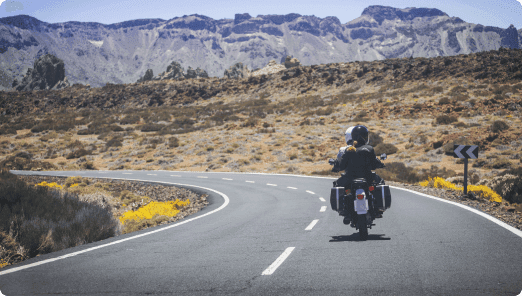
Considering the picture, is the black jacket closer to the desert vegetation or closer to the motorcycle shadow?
the motorcycle shadow

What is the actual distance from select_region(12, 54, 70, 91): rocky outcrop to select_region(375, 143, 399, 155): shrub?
11212 cm

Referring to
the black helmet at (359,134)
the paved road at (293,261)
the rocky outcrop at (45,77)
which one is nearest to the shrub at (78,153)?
the paved road at (293,261)

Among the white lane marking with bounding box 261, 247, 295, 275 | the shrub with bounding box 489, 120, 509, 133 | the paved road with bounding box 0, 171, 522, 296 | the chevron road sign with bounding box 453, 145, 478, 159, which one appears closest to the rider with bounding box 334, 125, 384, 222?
the paved road with bounding box 0, 171, 522, 296

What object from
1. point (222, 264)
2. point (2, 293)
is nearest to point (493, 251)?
→ point (222, 264)

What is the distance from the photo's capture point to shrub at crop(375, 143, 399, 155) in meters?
27.7

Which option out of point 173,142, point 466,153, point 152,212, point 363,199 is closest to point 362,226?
point 363,199

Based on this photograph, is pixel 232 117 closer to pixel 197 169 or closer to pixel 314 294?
pixel 197 169

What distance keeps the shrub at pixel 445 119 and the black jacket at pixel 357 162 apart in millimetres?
31614

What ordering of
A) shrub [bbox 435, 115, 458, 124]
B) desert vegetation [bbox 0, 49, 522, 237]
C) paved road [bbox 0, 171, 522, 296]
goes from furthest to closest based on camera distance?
shrub [bbox 435, 115, 458, 124] → desert vegetation [bbox 0, 49, 522, 237] → paved road [bbox 0, 171, 522, 296]

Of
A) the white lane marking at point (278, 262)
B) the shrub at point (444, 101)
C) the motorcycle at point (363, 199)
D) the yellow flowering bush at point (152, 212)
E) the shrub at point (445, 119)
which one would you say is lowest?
the yellow flowering bush at point (152, 212)

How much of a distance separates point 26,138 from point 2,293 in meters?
46.3

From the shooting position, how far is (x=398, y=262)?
500 cm

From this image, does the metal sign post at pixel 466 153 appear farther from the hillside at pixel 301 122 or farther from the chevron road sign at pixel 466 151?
the hillside at pixel 301 122

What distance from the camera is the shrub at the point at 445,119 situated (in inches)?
1346
